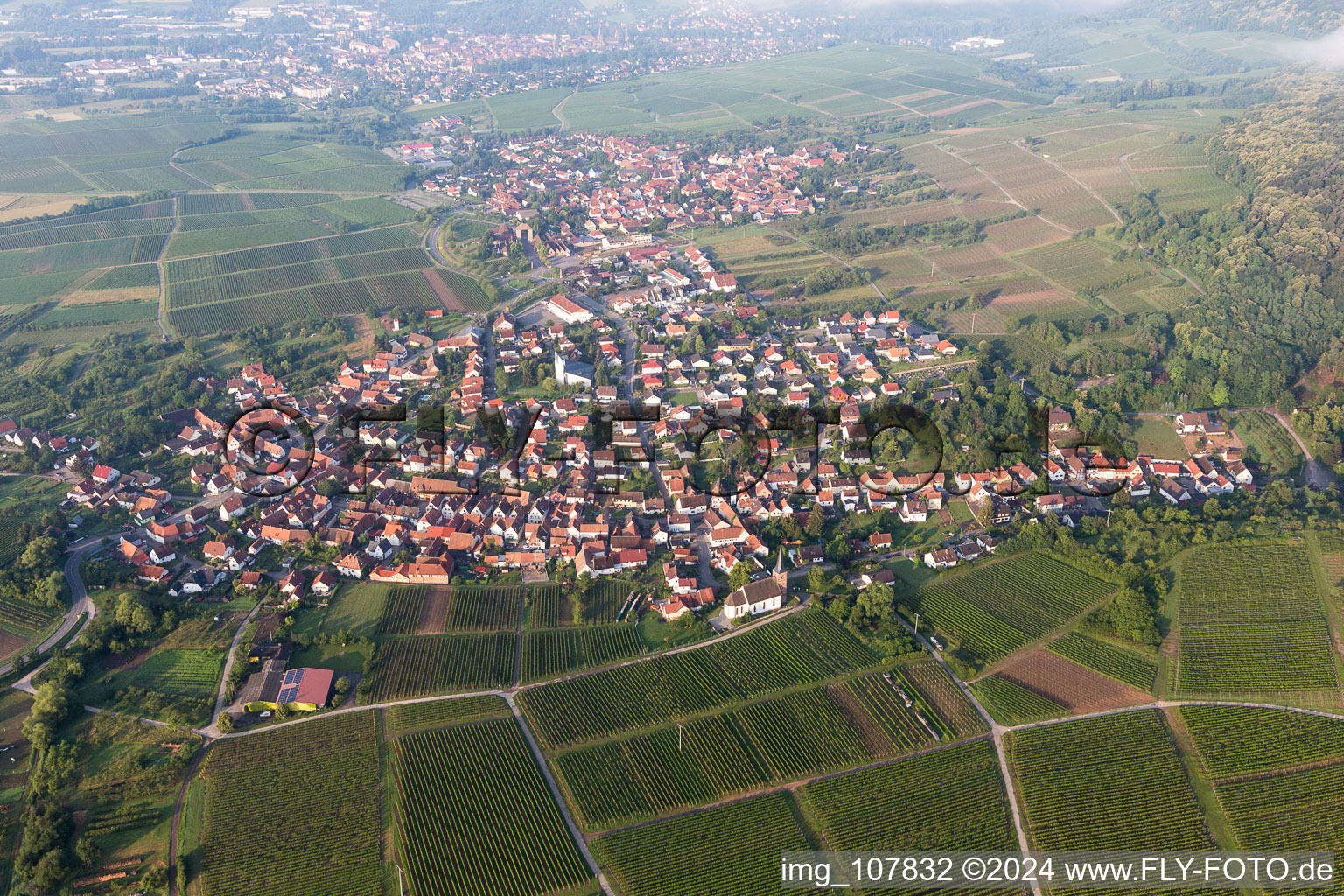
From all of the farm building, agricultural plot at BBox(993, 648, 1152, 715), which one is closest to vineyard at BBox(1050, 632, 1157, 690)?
agricultural plot at BBox(993, 648, 1152, 715)

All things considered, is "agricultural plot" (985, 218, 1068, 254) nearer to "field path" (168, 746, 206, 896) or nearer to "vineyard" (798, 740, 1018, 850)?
"vineyard" (798, 740, 1018, 850)

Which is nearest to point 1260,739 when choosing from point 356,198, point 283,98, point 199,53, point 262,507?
point 262,507

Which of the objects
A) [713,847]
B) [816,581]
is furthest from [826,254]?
[713,847]

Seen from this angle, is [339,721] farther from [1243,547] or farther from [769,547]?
[1243,547]

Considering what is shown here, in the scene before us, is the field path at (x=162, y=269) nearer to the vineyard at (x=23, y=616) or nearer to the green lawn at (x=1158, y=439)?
the vineyard at (x=23, y=616)

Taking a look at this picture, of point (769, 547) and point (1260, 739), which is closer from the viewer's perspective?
point (1260, 739)

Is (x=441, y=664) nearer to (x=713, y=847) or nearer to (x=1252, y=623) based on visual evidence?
(x=713, y=847)
